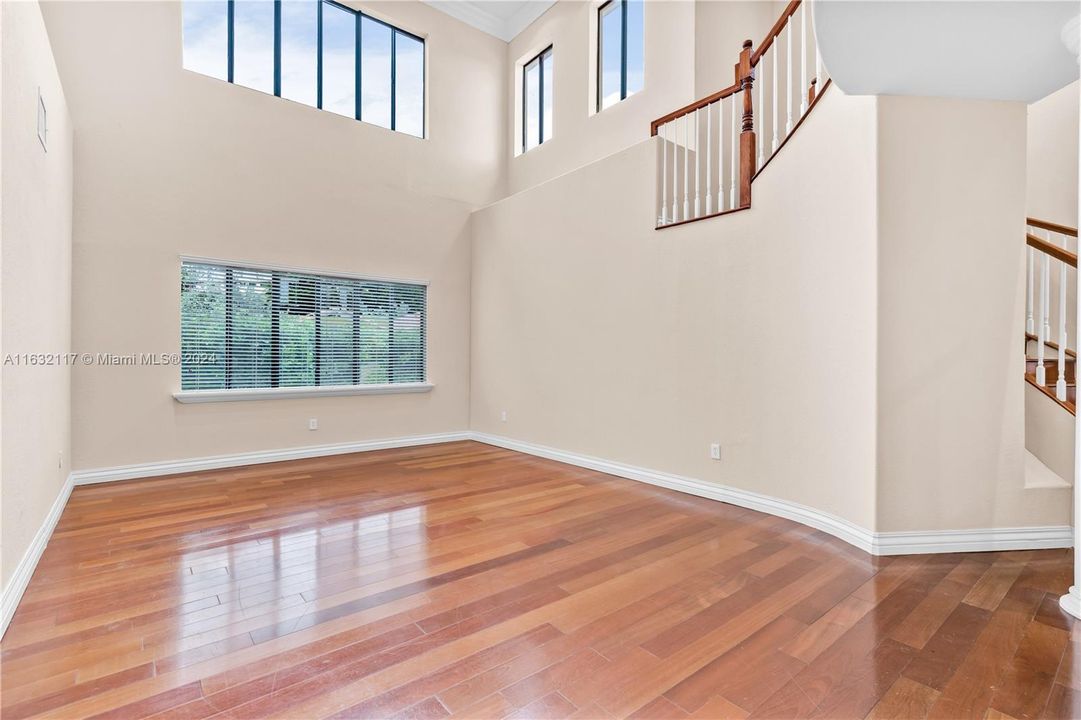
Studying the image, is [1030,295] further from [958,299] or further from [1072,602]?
[1072,602]

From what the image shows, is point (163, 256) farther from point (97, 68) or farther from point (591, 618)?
point (591, 618)

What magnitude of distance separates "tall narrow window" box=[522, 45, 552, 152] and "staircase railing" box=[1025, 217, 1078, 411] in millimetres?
5225

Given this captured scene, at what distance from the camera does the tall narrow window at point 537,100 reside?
7043 millimetres

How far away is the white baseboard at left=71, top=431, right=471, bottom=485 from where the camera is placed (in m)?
4.54

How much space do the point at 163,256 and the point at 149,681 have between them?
4.29 meters

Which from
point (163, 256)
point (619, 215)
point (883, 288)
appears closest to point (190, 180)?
point (163, 256)

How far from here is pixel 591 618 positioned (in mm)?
2240

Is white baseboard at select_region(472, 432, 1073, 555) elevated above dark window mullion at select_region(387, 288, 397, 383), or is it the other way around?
dark window mullion at select_region(387, 288, 397, 383)

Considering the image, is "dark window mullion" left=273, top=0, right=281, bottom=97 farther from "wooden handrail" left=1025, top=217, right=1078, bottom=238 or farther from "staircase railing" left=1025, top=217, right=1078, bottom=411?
"wooden handrail" left=1025, top=217, right=1078, bottom=238

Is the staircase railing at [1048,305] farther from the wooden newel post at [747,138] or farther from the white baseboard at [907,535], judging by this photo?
the wooden newel post at [747,138]

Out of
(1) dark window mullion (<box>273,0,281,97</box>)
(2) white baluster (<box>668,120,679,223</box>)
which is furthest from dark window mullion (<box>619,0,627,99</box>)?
(1) dark window mullion (<box>273,0,281,97</box>)

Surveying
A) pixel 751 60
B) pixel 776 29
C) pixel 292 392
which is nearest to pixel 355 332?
pixel 292 392

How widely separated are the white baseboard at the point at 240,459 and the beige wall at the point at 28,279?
0.80 metres

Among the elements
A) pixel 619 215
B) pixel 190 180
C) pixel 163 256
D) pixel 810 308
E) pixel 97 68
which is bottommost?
pixel 810 308
